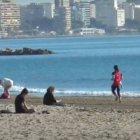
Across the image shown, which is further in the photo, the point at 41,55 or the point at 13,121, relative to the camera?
the point at 41,55

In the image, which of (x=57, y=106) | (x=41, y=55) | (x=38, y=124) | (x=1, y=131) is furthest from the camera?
(x=41, y=55)

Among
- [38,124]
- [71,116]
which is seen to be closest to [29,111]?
[71,116]

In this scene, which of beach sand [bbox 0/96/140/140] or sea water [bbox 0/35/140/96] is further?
sea water [bbox 0/35/140/96]

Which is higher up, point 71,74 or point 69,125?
point 69,125

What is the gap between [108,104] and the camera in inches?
915

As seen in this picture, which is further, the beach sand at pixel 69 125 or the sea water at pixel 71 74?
the sea water at pixel 71 74

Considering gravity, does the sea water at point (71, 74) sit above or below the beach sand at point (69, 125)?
below

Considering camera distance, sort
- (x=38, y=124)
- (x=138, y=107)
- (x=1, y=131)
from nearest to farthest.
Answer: (x=1, y=131) → (x=38, y=124) → (x=138, y=107)

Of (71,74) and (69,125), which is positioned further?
(71,74)

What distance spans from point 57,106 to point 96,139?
6.82 meters

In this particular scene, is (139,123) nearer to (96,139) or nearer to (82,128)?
(82,128)

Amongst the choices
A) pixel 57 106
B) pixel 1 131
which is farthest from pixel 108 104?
pixel 1 131

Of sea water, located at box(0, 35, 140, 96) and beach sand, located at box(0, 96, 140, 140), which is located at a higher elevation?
beach sand, located at box(0, 96, 140, 140)

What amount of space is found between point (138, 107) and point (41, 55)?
76.5 m
